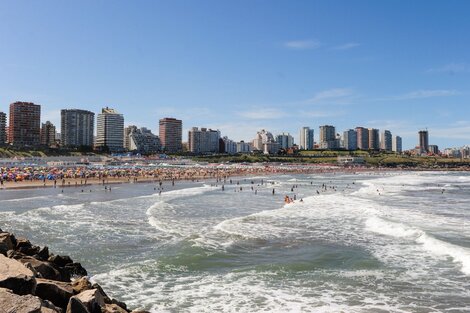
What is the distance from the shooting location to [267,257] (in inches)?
703

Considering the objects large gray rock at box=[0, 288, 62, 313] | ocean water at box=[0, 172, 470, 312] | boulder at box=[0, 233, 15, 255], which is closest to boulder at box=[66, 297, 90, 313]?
large gray rock at box=[0, 288, 62, 313]

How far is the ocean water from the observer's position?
12.6m

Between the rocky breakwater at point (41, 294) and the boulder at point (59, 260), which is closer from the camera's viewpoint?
the rocky breakwater at point (41, 294)

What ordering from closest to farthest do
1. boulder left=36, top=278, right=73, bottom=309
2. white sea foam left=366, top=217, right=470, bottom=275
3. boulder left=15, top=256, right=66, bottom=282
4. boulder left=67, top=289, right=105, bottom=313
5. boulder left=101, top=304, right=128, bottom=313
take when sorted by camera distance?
boulder left=67, top=289, right=105, bottom=313 → boulder left=36, top=278, right=73, bottom=309 → boulder left=101, top=304, right=128, bottom=313 → boulder left=15, top=256, right=66, bottom=282 → white sea foam left=366, top=217, right=470, bottom=275

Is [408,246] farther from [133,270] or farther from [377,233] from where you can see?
[133,270]

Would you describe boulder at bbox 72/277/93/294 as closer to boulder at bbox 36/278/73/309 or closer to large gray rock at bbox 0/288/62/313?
boulder at bbox 36/278/73/309

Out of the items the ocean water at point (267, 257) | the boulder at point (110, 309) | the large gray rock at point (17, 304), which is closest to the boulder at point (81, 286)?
the boulder at point (110, 309)

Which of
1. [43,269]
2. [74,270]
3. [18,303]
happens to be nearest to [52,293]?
[18,303]

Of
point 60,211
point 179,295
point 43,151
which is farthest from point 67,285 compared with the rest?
point 43,151

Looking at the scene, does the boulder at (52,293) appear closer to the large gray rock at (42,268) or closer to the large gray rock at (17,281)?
the large gray rock at (17,281)

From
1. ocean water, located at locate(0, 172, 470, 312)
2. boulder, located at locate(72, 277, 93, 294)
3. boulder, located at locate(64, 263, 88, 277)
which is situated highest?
boulder, located at locate(72, 277, 93, 294)

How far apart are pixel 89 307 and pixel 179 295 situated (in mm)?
5099

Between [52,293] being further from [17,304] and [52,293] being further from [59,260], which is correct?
[59,260]

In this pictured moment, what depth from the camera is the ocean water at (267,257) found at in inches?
498
